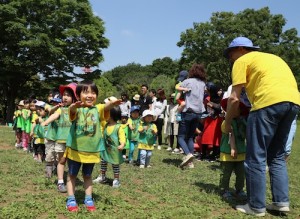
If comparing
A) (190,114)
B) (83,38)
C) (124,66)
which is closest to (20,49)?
(83,38)

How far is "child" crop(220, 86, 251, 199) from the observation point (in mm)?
5020

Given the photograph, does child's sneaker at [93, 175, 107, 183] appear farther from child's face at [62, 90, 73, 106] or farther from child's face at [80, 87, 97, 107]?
child's face at [80, 87, 97, 107]

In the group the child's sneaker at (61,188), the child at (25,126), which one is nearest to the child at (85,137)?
the child's sneaker at (61,188)

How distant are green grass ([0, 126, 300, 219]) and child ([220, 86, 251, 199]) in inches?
12.4

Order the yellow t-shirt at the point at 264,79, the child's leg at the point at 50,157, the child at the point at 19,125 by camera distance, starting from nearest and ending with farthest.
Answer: the yellow t-shirt at the point at 264,79 < the child's leg at the point at 50,157 < the child at the point at 19,125

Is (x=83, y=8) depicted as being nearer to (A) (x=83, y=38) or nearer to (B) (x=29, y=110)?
(A) (x=83, y=38)

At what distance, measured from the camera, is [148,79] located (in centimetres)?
7844

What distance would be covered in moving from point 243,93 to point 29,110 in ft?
24.7

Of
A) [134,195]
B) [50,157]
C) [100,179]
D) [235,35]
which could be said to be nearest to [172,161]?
[100,179]

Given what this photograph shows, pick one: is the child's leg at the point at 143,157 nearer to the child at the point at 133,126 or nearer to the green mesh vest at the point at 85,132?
the child at the point at 133,126

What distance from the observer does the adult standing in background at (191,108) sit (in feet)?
24.3

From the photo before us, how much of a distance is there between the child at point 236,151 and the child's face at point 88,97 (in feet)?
6.26

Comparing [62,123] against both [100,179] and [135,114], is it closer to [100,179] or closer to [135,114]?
[100,179]

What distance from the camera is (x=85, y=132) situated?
4.30m
